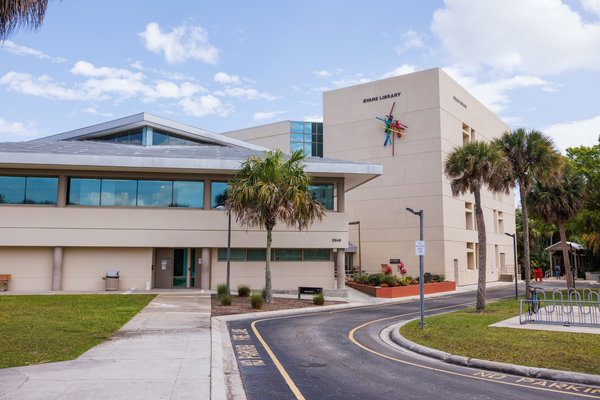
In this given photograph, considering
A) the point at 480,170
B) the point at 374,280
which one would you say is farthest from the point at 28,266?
the point at 480,170

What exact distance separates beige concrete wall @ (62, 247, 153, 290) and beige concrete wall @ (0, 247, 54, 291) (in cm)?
99

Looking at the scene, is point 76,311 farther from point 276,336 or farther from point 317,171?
point 317,171

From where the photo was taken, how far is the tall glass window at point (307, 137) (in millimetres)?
55438

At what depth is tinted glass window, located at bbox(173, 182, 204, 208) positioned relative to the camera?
1095 inches

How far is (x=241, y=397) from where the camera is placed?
7629 mm

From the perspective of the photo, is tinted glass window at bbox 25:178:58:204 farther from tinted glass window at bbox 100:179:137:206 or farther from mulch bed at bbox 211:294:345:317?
mulch bed at bbox 211:294:345:317

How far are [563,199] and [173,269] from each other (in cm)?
2678

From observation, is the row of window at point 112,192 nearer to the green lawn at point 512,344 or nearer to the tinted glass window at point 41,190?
the tinted glass window at point 41,190

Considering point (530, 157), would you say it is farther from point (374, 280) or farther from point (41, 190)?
point (41, 190)

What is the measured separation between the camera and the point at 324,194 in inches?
1152

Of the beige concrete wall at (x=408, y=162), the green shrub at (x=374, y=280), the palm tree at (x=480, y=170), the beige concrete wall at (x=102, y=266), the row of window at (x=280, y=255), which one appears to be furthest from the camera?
the beige concrete wall at (x=408, y=162)

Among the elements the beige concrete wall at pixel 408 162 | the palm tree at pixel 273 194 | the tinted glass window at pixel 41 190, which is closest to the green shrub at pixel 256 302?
the palm tree at pixel 273 194

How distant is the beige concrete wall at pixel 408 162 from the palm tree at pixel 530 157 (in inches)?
635

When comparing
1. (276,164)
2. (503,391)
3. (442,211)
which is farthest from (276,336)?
(442,211)
